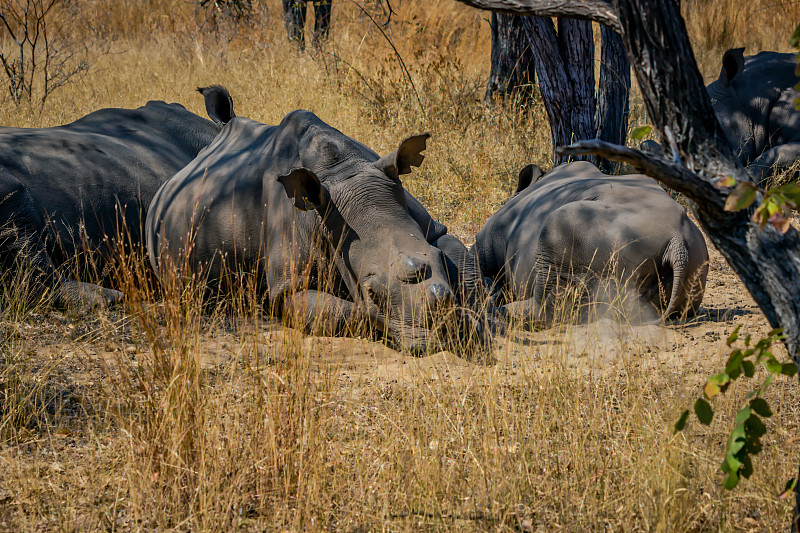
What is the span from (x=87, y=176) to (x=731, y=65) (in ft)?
21.7

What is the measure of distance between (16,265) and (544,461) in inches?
163

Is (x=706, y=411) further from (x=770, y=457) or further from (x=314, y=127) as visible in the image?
(x=314, y=127)

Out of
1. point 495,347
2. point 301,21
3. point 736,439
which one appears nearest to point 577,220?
point 495,347

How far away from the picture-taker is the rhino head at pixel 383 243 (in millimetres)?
5090

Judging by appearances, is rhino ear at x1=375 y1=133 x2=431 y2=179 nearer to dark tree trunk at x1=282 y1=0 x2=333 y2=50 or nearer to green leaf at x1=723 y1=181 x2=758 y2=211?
green leaf at x1=723 y1=181 x2=758 y2=211

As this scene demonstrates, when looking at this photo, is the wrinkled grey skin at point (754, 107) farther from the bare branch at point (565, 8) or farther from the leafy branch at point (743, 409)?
the leafy branch at point (743, 409)

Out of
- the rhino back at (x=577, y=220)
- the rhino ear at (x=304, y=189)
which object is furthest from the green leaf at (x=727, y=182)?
the rhino ear at (x=304, y=189)

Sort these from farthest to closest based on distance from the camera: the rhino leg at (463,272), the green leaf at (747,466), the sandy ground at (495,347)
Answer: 1. the rhino leg at (463,272)
2. the sandy ground at (495,347)
3. the green leaf at (747,466)

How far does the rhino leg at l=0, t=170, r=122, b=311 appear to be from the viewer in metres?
5.95

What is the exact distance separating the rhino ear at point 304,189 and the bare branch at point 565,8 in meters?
2.64

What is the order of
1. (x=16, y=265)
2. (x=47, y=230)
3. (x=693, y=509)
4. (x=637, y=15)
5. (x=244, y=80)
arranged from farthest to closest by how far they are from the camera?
(x=244, y=80) → (x=47, y=230) → (x=16, y=265) → (x=693, y=509) → (x=637, y=15)

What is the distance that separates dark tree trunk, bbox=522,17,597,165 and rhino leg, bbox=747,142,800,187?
1.61m

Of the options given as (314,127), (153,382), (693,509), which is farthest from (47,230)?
(693,509)

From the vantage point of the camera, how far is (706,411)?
8.00ft
